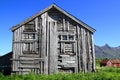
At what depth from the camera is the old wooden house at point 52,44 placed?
2384cm

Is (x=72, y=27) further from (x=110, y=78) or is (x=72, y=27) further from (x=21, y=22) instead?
(x=110, y=78)

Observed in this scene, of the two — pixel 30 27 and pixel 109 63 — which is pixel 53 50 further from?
pixel 109 63

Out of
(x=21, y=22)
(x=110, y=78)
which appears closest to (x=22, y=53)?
(x=21, y=22)

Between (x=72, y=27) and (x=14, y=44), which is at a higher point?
(x=72, y=27)

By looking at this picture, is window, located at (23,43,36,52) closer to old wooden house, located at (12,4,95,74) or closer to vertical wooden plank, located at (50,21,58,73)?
old wooden house, located at (12,4,95,74)

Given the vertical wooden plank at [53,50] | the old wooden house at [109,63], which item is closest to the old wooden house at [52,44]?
the vertical wooden plank at [53,50]

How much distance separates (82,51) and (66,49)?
5.29 feet

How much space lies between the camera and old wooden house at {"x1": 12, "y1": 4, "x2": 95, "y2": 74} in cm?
2384

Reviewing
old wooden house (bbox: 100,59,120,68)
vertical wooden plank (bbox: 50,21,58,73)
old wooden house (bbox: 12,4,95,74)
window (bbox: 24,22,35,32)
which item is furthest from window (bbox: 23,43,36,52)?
old wooden house (bbox: 100,59,120,68)

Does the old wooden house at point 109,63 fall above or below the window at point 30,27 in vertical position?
below

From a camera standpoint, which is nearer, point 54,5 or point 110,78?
point 110,78

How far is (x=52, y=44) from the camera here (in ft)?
79.2

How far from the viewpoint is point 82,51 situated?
24375mm

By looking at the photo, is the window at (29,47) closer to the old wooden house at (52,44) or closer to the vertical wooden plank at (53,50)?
the old wooden house at (52,44)
